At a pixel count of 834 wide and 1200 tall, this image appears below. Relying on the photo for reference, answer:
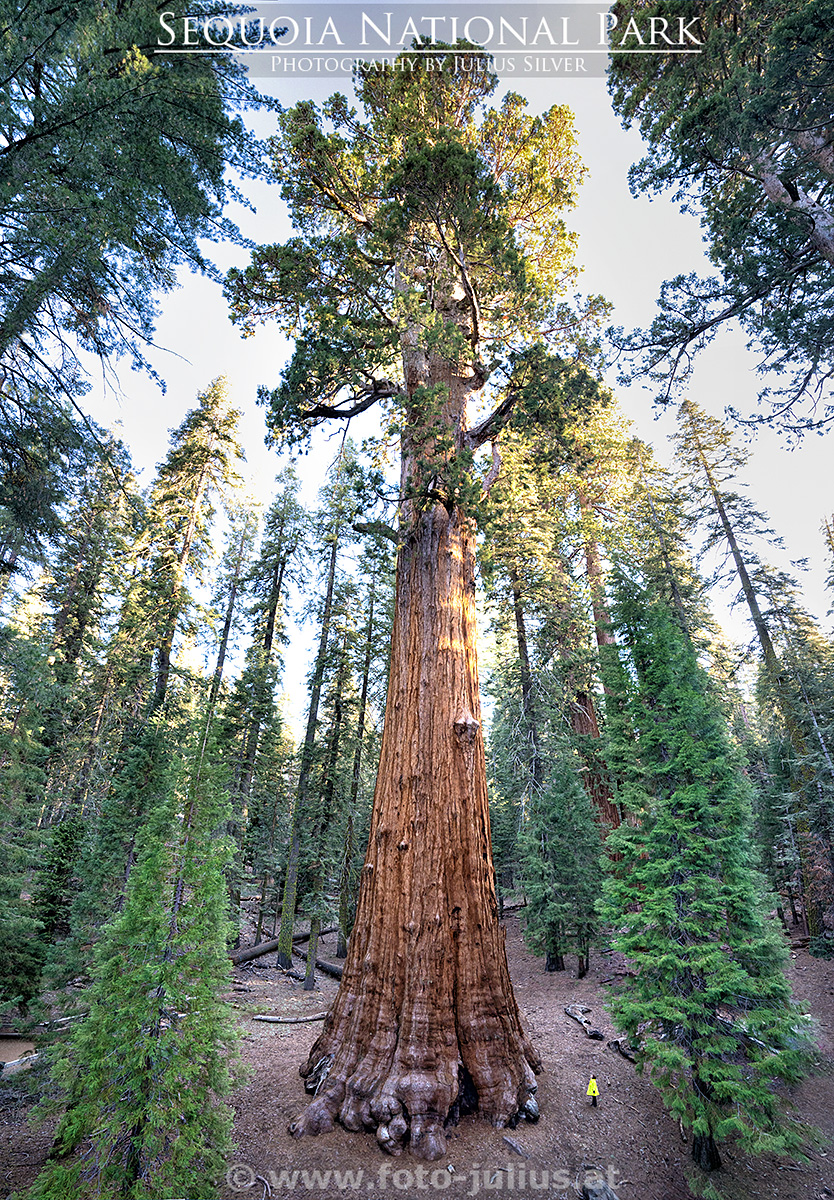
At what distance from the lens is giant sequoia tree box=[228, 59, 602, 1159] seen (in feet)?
14.7

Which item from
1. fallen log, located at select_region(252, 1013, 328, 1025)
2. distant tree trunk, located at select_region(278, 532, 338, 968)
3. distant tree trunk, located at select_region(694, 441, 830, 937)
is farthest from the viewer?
distant tree trunk, located at select_region(278, 532, 338, 968)

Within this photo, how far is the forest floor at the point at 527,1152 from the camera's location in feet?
12.2

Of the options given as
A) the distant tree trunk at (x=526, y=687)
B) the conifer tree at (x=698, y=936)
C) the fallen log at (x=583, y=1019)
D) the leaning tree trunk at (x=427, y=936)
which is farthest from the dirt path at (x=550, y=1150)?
the distant tree trunk at (x=526, y=687)

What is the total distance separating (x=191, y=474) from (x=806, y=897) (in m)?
22.0

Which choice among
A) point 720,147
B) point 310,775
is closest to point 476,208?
point 720,147

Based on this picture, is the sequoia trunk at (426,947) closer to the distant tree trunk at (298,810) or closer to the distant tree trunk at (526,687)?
the distant tree trunk at (526,687)

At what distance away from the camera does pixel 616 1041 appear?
21.5ft

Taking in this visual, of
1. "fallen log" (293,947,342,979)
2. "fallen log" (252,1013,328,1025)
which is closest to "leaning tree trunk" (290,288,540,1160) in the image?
"fallen log" (252,1013,328,1025)

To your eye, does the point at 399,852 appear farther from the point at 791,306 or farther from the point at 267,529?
the point at 267,529

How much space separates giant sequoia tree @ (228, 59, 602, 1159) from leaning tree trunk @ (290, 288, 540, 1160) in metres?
0.02

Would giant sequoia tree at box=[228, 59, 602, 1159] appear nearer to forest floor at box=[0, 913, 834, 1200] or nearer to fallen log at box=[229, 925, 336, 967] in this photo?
forest floor at box=[0, 913, 834, 1200]

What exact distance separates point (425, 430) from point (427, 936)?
5.81 metres

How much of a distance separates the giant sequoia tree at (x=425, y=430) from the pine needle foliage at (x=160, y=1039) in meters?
1.64

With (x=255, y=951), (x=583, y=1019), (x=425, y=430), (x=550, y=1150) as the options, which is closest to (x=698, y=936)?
(x=550, y=1150)
